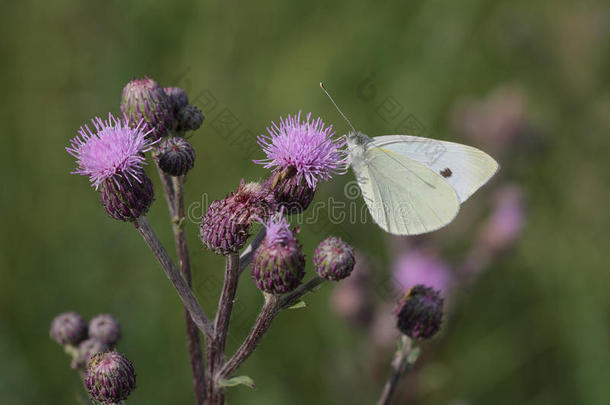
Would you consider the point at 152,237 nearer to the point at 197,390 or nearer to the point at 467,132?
the point at 197,390

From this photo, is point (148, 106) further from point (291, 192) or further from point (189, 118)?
point (291, 192)

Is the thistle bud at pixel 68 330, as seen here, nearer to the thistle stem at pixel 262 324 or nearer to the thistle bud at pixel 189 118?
the thistle stem at pixel 262 324

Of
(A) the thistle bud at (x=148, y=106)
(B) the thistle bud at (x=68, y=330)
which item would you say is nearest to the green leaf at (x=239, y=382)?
(B) the thistle bud at (x=68, y=330)

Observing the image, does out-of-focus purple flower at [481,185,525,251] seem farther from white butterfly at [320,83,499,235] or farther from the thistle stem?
the thistle stem

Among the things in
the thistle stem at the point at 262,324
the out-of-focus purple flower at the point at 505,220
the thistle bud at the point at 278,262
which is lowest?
the out-of-focus purple flower at the point at 505,220

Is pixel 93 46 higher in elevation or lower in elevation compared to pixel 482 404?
higher

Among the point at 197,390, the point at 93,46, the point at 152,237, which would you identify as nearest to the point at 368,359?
the point at 197,390
